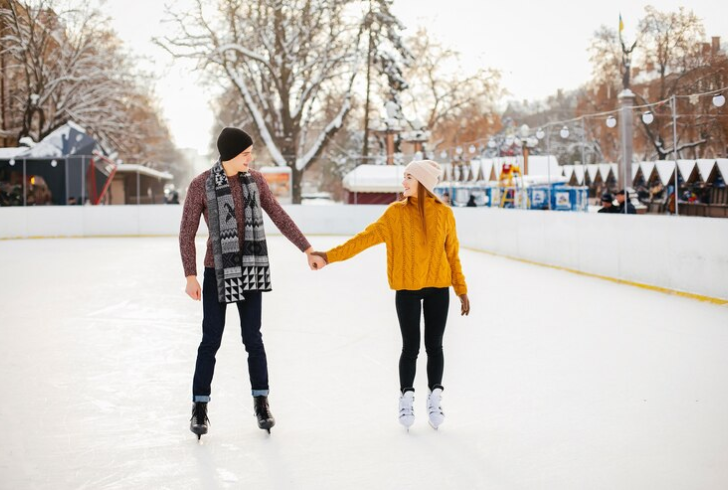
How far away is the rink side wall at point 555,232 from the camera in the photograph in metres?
9.38

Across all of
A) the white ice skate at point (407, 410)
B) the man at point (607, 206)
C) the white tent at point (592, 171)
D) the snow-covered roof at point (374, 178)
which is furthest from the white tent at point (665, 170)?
the snow-covered roof at point (374, 178)

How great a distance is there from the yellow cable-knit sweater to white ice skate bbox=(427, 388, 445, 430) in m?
0.55

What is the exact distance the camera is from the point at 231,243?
3775 millimetres

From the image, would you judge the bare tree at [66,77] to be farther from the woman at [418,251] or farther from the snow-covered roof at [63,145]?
the woman at [418,251]

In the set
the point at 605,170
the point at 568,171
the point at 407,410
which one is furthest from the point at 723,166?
the point at 407,410

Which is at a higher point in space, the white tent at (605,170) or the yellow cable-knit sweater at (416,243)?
the white tent at (605,170)

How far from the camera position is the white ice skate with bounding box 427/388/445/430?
13.4 feet

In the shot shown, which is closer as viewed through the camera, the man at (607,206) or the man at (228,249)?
the man at (228,249)

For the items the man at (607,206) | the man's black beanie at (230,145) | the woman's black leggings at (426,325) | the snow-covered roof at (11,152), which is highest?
the snow-covered roof at (11,152)

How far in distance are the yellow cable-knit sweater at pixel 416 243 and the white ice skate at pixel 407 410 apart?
53 cm

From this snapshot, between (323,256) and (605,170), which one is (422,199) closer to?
(323,256)

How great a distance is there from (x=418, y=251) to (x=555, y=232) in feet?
32.5

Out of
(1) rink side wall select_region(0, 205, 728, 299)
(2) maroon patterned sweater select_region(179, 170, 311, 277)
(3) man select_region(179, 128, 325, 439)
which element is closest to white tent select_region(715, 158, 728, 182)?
(1) rink side wall select_region(0, 205, 728, 299)

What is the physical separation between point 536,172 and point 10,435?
42.7 ft
